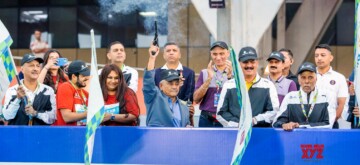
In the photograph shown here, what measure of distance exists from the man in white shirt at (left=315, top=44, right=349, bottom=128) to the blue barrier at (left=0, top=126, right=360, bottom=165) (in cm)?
160

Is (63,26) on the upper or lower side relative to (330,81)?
upper

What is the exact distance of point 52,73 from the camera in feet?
A: 27.4

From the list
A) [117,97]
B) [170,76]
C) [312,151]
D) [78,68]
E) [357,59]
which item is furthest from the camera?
[78,68]

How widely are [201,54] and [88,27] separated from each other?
4746 mm

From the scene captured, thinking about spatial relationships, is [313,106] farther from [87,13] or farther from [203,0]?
[87,13]

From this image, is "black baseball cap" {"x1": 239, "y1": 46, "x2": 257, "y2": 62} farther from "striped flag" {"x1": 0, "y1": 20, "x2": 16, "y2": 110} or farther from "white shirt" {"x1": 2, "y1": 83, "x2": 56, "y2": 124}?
"striped flag" {"x1": 0, "y1": 20, "x2": 16, "y2": 110}

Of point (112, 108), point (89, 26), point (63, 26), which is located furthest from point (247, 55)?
point (63, 26)

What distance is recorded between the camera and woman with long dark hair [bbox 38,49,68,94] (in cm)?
819

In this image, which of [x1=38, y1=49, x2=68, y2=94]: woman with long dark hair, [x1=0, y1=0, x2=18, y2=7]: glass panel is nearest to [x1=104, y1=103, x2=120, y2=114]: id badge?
[x1=38, y1=49, x2=68, y2=94]: woman with long dark hair

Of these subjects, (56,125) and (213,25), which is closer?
(56,125)

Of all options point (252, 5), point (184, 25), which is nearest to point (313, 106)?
point (252, 5)

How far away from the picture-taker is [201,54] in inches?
907

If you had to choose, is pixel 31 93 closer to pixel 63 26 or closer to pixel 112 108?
pixel 112 108

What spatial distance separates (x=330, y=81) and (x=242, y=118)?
2.42 metres
